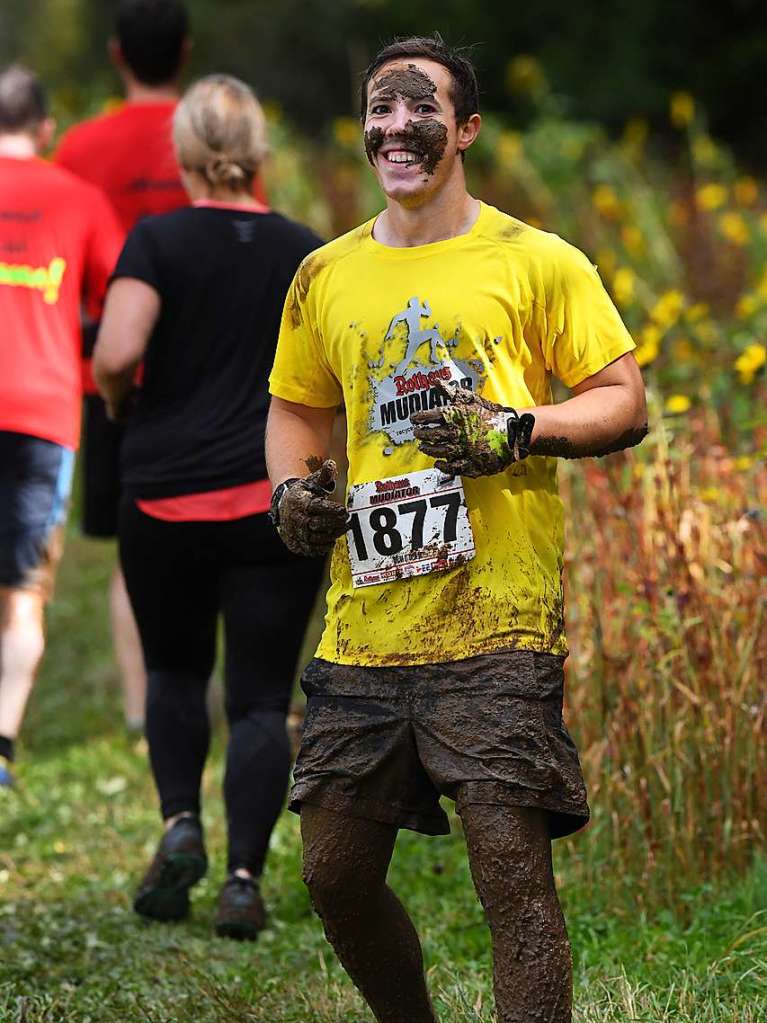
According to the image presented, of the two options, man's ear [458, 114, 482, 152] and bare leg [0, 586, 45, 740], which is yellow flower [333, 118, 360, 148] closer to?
bare leg [0, 586, 45, 740]

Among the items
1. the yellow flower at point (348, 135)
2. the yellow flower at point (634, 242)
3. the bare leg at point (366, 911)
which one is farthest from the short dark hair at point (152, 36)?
the yellow flower at point (348, 135)

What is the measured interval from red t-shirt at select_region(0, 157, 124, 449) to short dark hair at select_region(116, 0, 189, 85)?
615mm

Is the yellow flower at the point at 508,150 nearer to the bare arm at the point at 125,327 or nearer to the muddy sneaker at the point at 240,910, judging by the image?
the bare arm at the point at 125,327

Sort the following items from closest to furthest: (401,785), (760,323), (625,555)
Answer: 1. (401,785)
2. (625,555)
3. (760,323)

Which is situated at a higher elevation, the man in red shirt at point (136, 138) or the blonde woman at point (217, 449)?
the man in red shirt at point (136, 138)

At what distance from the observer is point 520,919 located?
2930mm

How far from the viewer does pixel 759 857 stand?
161 inches

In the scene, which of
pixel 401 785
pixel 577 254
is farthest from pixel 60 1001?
pixel 577 254

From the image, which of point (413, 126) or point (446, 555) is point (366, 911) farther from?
point (413, 126)

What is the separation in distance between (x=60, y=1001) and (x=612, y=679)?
1632mm

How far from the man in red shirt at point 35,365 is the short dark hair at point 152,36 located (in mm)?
552

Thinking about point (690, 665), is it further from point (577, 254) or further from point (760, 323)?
point (760, 323)

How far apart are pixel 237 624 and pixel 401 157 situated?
1.71 meters

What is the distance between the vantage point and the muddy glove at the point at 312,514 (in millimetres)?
3006
